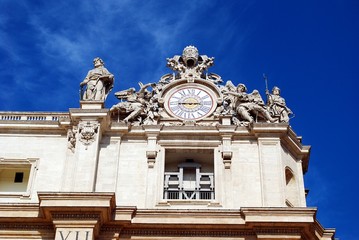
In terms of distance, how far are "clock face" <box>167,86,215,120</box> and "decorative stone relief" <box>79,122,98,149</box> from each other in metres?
3.17

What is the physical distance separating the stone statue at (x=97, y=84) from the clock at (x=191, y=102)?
7.95ft

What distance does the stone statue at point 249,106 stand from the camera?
28172 millimetres

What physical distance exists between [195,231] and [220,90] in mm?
6517

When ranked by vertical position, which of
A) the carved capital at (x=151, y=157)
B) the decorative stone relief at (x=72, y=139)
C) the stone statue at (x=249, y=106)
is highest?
the stone statue at (x=249, y=106)

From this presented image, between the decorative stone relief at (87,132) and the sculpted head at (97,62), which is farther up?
the sculpted head at (97,62)

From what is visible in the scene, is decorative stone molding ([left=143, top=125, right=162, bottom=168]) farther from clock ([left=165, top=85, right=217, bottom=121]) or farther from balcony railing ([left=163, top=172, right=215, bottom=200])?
clock ([left=165, top=85, right=217, bottom=121])

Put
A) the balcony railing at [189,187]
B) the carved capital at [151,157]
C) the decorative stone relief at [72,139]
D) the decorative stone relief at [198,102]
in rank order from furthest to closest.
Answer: the decorative stone relief at [198,102] < the decorative stone relief at [72,139] < the carved capital at [151,157] < the balcony railing at [189,187]

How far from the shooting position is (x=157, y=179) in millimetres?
26547

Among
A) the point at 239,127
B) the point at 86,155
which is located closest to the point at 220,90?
the point at 239,127

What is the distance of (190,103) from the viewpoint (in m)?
28.8

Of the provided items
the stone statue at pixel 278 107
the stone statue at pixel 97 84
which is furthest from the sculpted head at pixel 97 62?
the stone statue at pixel 278 107

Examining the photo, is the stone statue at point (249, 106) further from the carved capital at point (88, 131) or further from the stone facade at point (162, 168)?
the carved capital at point (88, 131)

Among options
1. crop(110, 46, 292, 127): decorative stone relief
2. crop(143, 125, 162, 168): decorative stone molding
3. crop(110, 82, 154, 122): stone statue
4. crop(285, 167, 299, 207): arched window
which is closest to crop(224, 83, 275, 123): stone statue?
crop(110, 46, 292, 127): decorative stone relief

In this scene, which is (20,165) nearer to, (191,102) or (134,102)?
(134,102)
